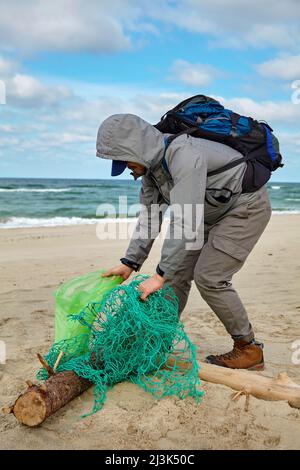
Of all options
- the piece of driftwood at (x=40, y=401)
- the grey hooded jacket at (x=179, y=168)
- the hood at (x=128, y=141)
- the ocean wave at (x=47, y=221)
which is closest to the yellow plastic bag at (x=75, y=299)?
the piece of driftwood at (x=40, y=401)

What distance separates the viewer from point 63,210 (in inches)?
888

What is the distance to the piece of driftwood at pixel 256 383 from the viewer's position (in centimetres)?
316

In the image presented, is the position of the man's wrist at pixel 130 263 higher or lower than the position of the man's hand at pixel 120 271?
higher

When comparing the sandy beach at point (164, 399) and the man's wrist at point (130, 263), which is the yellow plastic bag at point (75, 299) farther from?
the sandy beach at point (164, 399)

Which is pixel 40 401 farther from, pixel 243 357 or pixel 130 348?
pixel 243 357

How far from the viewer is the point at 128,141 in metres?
3.14

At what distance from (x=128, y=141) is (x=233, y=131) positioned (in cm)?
76

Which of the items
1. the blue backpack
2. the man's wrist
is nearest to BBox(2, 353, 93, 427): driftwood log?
the man's wrist

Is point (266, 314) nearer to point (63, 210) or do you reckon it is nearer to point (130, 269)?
point (130, 269)

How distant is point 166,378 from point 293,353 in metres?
1.48

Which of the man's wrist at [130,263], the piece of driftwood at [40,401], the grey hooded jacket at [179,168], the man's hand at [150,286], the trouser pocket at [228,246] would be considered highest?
the grey hooded jacket at [179,168]

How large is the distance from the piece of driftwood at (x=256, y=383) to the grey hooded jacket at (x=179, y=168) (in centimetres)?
76

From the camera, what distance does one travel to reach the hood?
3.14m
